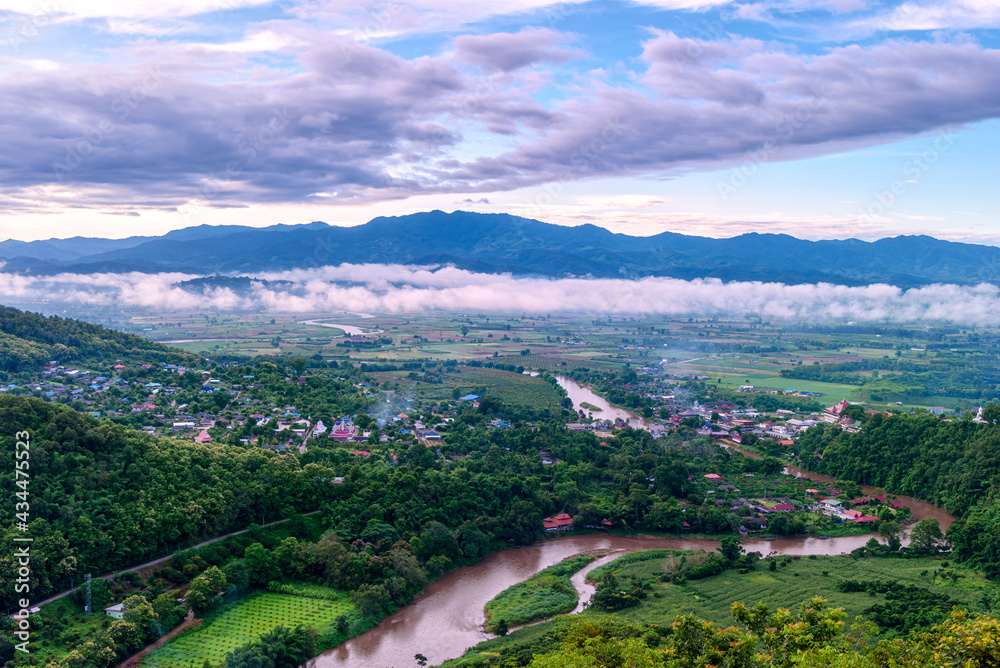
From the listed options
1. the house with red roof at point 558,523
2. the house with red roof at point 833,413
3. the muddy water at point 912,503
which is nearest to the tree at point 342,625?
the house with red roof at point 558,523

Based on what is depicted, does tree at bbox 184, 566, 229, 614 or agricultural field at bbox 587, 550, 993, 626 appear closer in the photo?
tree at bbox 184, 566, 229, 614

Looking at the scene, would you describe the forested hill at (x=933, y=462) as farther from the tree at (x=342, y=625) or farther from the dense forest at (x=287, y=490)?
the tree at (x=342, y=625)

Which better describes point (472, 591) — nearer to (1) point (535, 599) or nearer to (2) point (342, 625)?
(1) point (535, 599)

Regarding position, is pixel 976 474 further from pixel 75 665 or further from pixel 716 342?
pixel 716 342

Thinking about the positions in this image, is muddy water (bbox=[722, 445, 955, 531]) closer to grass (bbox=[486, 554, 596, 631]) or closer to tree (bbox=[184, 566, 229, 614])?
grass (bbox=[486, 554, 596, 631])

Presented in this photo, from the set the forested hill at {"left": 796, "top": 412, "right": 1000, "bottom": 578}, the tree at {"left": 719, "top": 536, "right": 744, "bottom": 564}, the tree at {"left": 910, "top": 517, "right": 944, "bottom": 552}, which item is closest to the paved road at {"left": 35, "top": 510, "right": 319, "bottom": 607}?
the tree at {"left": 719, "top": 536, "right": 744, "bottom": 564}

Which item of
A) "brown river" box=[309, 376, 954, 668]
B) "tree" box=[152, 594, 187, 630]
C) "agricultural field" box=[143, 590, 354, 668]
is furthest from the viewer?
"brown river" box=[309, 376, 954, 668]
